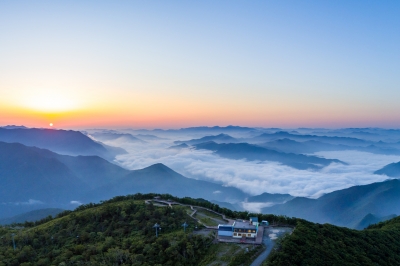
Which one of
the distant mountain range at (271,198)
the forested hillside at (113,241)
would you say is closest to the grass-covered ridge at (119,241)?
the forested hillside at (113,241)

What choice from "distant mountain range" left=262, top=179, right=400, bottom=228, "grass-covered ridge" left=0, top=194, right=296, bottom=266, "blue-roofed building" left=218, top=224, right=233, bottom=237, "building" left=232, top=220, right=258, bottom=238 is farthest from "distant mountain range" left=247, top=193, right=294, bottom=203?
"blue-roofed building" left=218, top=224, right=233, bottom=237

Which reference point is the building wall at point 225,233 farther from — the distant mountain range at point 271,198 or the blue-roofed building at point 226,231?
the distant mountain range at point 271,198

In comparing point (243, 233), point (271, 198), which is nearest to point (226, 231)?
point (243, 233)

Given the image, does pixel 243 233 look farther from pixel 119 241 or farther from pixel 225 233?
pixel 119 241

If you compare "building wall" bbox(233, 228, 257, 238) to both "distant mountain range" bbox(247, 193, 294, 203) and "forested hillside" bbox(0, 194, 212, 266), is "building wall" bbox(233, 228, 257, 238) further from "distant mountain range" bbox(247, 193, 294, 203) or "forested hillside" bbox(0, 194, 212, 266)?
"distant mountain range" bbox(247, 193, 294, 203)

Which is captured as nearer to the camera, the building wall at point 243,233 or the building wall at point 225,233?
the building wall at point 243,233

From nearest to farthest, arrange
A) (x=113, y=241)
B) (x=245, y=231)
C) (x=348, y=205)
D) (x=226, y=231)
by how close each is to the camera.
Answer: (x=245, y=231) < (x=226, y=231) < (x=113, y=241) < (x=348, y=205)

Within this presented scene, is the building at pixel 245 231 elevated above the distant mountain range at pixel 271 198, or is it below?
above

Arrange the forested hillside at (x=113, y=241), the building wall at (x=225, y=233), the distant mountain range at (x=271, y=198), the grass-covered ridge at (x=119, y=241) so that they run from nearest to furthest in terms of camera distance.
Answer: the grass-covered ridge at (x=119, y=241), the forested hillside at (x=113, y=241), the building wall at (x=225, y=233), the distant mountain range at (x=271, y=198)
